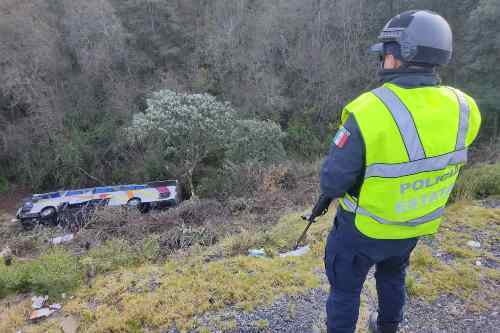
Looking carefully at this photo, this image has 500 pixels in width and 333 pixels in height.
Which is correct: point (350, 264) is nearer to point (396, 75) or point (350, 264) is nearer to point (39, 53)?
point (396, 75)

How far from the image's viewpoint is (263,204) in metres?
6.28

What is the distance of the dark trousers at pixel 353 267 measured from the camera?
164cm

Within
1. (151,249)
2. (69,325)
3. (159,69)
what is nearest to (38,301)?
(69,325)

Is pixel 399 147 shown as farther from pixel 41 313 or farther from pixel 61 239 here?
pixel 61 239

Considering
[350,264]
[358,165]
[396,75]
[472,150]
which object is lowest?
[472,150]

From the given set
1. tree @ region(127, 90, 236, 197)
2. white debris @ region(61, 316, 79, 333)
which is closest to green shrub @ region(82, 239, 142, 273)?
white debris @ region(61, 316, 79, 333)

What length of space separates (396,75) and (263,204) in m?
4.89

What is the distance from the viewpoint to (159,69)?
546 inches

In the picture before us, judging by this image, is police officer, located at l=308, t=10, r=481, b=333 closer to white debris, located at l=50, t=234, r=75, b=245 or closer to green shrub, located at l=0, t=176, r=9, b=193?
white debris, located at l=50, t=234, r=75, b=245

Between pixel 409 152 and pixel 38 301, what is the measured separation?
11.0ft

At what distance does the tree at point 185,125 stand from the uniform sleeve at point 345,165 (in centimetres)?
822

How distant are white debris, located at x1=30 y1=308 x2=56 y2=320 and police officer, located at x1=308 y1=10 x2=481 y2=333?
267 centimetres

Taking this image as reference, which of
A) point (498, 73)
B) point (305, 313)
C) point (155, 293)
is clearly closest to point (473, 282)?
point (305, 313)

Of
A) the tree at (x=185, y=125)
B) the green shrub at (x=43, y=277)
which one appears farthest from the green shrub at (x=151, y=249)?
the tree at (x=185, y=125)
